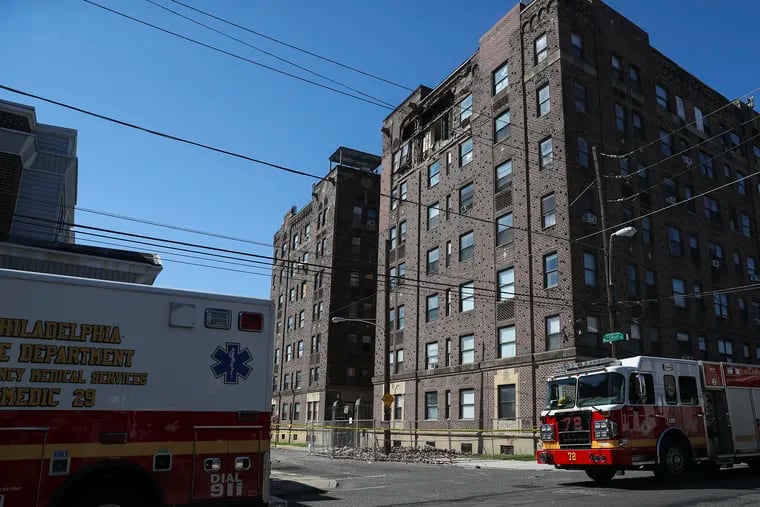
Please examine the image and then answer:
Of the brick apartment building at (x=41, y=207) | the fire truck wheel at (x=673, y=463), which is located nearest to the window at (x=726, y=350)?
the fire truck wheel at (x=673, y=463)

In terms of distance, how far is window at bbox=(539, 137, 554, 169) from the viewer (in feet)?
102

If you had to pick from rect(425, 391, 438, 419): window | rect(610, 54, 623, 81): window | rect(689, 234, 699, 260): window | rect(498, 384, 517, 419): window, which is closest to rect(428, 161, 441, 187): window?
rect(610, 54, 623, 81): window

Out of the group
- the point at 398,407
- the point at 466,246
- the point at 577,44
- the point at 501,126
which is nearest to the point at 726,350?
the point at 466,246

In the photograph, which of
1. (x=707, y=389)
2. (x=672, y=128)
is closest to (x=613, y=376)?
(x=707, y=389)

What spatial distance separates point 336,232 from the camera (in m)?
57.0

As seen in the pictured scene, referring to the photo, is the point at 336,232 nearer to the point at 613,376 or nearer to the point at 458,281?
the point at 458,281

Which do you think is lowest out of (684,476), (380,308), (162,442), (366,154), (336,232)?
(684,476)

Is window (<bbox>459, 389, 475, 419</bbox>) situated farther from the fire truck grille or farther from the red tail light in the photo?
the red tail light

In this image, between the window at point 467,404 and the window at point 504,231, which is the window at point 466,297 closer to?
the window at point 504,231

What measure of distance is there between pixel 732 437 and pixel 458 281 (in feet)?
69.3

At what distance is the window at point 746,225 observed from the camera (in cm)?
4044

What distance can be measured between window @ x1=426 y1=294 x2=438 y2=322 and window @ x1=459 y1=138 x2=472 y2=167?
8444mm

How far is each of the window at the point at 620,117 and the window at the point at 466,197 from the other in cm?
860

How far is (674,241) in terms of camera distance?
3466 cm
